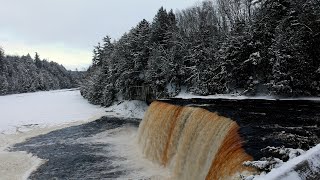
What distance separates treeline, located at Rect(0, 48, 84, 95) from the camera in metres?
110

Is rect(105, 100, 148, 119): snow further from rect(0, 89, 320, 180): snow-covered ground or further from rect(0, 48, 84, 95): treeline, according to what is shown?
rect(0, 48, 84, 95): treeline

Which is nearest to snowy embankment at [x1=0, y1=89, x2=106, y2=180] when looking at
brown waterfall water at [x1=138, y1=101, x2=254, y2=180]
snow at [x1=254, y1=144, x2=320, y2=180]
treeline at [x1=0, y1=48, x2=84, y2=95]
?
brown waterfall water at [x1=138, y1=101, x2=254, y2=180]

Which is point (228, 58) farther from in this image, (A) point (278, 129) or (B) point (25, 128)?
(A) point (278, 129)

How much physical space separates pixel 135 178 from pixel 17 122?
23.7 m

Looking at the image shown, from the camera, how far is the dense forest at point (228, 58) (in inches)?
966

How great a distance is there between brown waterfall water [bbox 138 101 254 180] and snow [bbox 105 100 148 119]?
17.0 metres

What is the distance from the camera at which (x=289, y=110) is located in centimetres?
1672

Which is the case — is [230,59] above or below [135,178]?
above

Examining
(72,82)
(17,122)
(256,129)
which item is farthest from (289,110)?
(72,82)

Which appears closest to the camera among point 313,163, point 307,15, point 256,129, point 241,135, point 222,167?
point 313,163

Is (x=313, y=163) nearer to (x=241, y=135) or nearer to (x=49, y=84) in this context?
(x=241, y=135)

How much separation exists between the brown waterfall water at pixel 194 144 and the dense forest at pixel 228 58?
9.41 metres

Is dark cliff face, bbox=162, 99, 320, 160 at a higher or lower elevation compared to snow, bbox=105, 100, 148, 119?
higher

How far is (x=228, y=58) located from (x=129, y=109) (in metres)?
13.6
